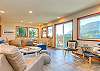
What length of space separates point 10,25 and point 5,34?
3.77 feet

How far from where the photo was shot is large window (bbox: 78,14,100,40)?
19.6 feet

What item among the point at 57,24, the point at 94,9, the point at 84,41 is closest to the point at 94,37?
the point at 84,41

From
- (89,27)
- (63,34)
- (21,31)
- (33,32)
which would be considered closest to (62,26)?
(63,34)

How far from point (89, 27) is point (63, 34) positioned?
10.6 ft

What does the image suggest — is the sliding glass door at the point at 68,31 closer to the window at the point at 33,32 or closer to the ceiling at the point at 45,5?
the ceiling at the point at 45,5

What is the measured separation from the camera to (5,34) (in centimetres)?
1305

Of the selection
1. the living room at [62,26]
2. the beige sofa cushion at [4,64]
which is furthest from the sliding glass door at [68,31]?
the beige sofa cushion at [4,64]

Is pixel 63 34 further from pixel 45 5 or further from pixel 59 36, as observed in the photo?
pixel 45 5

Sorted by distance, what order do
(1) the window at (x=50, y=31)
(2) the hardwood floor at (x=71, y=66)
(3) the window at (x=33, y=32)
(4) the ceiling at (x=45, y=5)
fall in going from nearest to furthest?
1. (2) the hardwood floor at (x=71, y=66)
2. (4) the ceiling at (x=45, y=5)
3. (1) the window at (x=50, y=31)
4. (3) the window at (x=33, y=32)

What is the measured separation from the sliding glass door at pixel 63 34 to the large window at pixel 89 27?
1484mm

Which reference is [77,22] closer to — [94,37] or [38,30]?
[94,37]

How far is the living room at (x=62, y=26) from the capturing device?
17.2 feet

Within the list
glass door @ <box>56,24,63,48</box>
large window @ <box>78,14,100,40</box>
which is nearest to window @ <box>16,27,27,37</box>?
glass door @ <box>56,24,63,48</box>

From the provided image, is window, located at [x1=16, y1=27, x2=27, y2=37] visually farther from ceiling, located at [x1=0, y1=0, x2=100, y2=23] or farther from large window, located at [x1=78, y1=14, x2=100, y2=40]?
large window, located at [x1=78, y1=14, x2=100, y2=40]
